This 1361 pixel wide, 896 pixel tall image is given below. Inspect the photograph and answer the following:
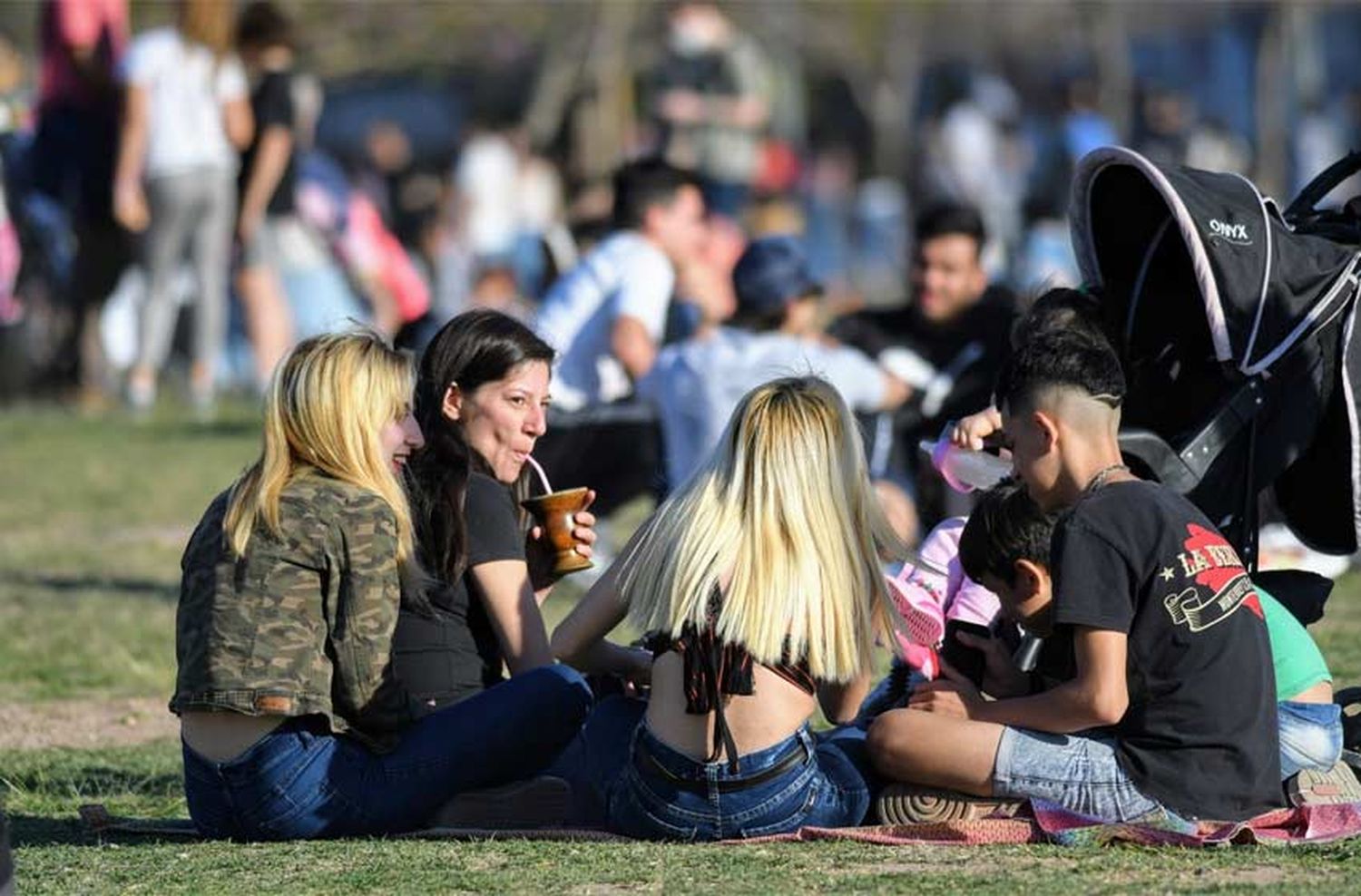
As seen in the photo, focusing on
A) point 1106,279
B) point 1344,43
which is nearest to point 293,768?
point 1106,279

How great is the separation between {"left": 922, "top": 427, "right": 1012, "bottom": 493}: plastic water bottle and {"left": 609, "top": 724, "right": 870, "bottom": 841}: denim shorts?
0.93 meters

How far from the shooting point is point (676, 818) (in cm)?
470

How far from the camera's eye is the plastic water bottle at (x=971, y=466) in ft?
17.8

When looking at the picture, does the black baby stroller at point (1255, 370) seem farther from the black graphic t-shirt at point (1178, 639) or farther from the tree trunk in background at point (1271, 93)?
the tree trunk in background at point (1271, 93)

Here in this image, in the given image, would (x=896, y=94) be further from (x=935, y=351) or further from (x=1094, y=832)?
(x=1094, y=832)

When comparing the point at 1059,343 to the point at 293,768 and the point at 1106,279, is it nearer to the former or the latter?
the point at 1106,279

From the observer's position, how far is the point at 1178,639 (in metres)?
4.50

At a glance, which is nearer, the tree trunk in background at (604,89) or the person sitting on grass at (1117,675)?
the person sitting on grass at (1117,675)

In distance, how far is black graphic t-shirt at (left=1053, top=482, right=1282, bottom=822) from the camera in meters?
4.48

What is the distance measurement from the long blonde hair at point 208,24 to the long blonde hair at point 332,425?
9483mm

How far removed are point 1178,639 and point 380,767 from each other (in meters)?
1.62

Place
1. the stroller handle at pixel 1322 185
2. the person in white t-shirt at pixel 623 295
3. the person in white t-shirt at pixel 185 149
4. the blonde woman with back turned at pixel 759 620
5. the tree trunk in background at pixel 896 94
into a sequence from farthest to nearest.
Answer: the tree trunk in background at pixel 896 94, the person in white t-shirt at pixel 185 149, the person in white t-shirt at pixel 623 295, the stroller handle at pixel 1322 185, the blonde woman with back turned at pixel 759 620

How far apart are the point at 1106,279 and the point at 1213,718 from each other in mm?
1820

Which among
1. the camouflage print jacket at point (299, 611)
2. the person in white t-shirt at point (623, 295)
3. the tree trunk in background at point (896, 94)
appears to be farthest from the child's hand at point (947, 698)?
the tree trunk in background at point (896, 94)
